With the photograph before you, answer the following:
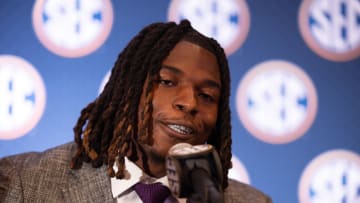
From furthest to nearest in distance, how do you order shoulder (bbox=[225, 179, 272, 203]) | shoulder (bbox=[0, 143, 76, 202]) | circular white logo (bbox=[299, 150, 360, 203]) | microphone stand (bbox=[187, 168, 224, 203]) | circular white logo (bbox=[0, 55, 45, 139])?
circular white logo (bbox=[299, 150, 360, 203])
circular white logo (bbox=[0, 55, 45, 139])
shoulder (bbox=[225, 179, 272, 203])
shoulder (bbox=[0, 143, 76, 202])
microphone stand (bbox=[187, 168, 224, 203])

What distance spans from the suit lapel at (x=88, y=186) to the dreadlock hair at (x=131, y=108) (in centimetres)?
1

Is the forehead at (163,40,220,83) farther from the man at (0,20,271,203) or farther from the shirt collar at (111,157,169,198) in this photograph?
the shirt collar at (111,157,169,198)

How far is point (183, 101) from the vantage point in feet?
3.60

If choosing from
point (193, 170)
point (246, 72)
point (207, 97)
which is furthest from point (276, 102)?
point (193, 170)

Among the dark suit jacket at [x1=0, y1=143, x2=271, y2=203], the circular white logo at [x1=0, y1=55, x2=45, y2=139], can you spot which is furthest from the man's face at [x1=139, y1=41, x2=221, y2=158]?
the circular white logo at [x1=0, y1=55, x2=45, y2=139]

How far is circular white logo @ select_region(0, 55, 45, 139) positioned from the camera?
1438 mm

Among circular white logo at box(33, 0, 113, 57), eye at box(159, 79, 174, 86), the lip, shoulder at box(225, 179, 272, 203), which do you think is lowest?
shoulder at box(225, 179, 272, 203)

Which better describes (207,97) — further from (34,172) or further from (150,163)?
(34,172)

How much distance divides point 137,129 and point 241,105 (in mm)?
465

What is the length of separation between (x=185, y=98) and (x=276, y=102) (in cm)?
52

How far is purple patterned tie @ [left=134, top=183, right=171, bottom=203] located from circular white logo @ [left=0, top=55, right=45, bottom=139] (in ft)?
1.51

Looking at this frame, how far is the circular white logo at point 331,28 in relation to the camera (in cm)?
162

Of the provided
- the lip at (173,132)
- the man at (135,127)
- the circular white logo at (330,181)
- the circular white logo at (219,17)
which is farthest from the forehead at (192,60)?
the circular white logo at (330,181)

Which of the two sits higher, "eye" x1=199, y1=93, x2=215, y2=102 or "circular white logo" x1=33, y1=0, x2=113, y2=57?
"circular white logo" x1=33, y1=0, x2=113, y2=57
